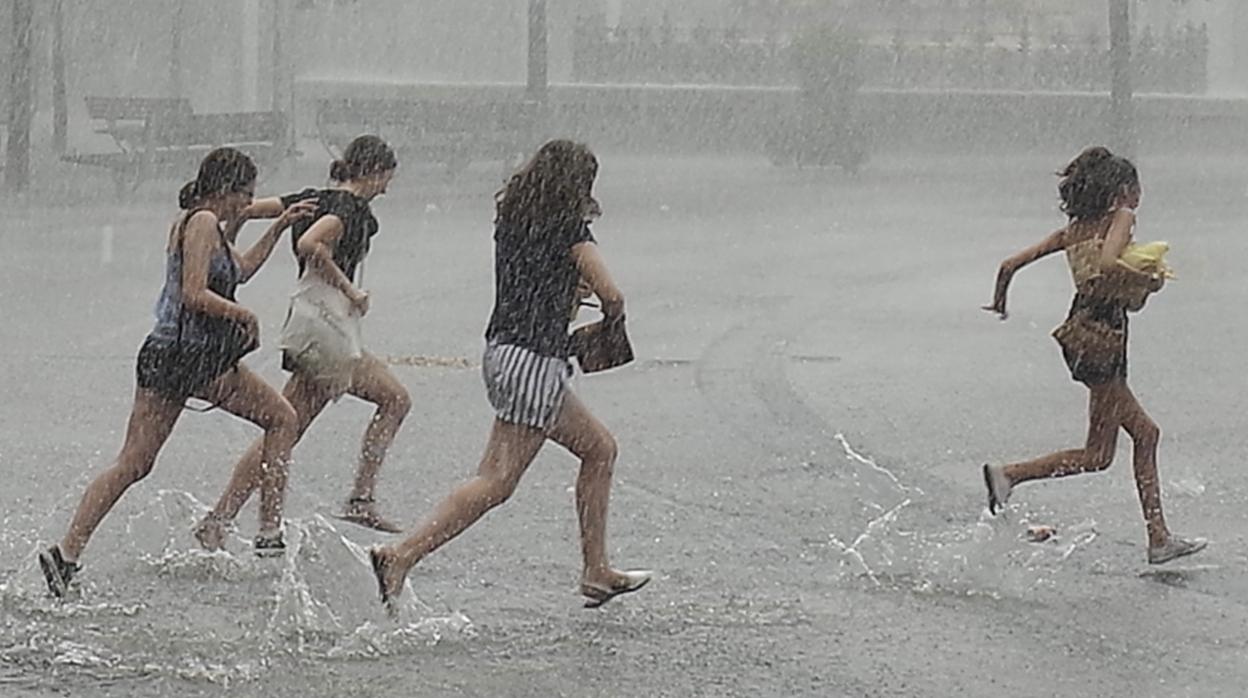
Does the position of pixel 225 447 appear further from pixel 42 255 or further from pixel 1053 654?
pixel 42 255

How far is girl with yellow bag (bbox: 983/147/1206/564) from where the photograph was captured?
6.99 metres

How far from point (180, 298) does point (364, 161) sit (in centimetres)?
96

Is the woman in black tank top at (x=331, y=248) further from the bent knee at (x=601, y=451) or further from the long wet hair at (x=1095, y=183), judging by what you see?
the long wet hair at (x=1095, y=183)

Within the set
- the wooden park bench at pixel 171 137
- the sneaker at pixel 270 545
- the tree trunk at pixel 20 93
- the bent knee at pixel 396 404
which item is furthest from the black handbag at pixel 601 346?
the wooden park bench at pixel 171 137

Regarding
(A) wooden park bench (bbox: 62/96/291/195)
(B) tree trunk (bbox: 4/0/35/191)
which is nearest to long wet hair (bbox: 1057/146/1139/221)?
(B) tree trunk (bbox: 4/0/35/191)

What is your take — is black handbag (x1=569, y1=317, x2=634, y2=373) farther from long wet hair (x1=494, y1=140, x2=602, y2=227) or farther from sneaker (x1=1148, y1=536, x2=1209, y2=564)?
sneaker (x1=1148, y1=536, x2=1209, y2=564)

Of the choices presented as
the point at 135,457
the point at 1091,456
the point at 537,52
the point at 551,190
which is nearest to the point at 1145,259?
the point at 1091,456

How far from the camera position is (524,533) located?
7695mm

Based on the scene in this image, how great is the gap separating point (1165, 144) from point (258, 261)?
30.9 metres

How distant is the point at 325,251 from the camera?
275 inches

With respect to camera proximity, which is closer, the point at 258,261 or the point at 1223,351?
the point at 258,261

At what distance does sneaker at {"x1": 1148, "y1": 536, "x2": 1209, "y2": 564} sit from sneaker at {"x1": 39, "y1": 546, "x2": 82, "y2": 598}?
3.47 metres

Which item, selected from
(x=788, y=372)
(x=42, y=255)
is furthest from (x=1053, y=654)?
(x=42, y=255)

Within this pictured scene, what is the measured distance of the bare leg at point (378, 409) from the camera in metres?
7.57
